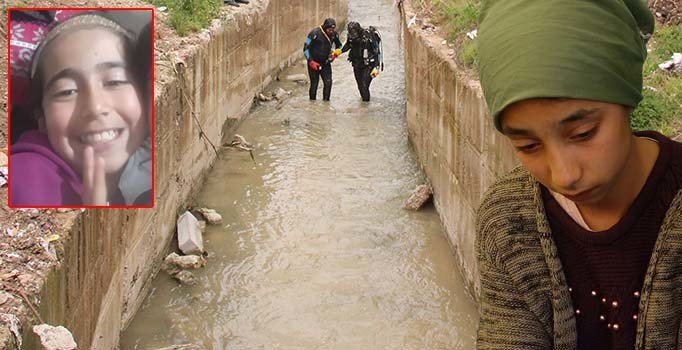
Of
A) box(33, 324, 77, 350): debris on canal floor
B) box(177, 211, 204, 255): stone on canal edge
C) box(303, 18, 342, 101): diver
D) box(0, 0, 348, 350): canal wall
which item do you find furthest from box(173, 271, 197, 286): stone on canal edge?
box(303, 18, 342, 101): diver

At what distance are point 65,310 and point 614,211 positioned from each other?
12.2ft

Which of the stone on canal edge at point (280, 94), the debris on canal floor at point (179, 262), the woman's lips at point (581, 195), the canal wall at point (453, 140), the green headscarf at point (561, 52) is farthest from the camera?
the stone on canal edge at point (280, 94)

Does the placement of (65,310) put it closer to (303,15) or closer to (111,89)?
(111,89)

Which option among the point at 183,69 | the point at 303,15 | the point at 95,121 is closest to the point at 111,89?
the point at 95,121

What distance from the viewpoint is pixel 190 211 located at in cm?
942

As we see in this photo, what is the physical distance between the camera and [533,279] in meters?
1.58

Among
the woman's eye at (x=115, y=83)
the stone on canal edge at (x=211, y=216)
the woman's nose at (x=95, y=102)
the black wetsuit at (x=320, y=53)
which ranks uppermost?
the woman's eye at (x=115, y=83)

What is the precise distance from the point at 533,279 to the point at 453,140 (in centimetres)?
707

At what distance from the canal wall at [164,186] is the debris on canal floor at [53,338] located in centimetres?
6

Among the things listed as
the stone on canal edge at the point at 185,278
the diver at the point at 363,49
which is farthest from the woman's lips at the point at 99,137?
the diver at the point at 363,49

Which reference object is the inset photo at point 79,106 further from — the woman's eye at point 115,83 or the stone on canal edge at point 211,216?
the stone on canal edge at point 211,216

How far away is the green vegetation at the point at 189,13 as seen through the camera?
10.6 metres

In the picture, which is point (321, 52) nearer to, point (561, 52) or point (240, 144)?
point (240, 144)

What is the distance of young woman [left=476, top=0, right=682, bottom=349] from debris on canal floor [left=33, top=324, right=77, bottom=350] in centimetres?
299
